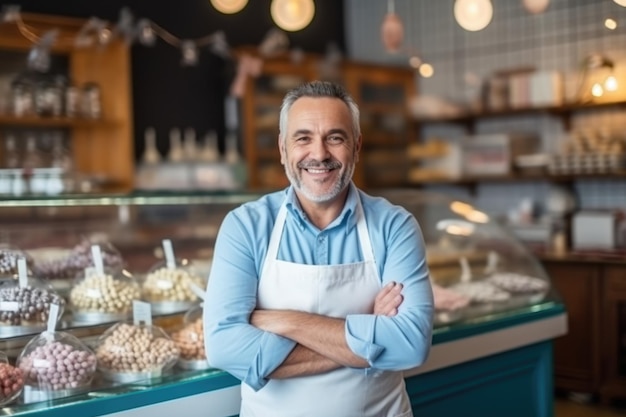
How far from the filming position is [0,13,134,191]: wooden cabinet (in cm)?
574

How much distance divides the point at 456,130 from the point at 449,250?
11.4 ft

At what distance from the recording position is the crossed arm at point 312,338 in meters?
1.93

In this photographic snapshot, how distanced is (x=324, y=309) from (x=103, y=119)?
4.15m

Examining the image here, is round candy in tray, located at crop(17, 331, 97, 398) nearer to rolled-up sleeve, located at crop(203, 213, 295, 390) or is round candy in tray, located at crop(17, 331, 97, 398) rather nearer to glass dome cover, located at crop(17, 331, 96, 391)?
glass dome cover, located at crop(17, 331, 96, 391)

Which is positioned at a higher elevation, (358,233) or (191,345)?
(358,233)

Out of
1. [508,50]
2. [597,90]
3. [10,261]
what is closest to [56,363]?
[10,261]

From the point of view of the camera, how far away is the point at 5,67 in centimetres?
562

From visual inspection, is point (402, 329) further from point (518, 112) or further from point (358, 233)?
point (518, 112)

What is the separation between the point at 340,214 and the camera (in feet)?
6.82

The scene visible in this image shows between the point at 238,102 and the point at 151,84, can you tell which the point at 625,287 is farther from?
the point at 151,84

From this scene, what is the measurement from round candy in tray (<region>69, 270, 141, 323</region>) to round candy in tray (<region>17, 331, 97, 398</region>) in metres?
0.24

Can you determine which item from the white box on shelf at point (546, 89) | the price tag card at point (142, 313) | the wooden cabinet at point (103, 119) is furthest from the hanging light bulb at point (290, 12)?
the price tag card at point (142, 313)

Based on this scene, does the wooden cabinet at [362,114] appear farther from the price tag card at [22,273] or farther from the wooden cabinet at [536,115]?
the price tag card at [22,273]

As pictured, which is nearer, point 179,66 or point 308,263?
point 308,263
